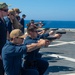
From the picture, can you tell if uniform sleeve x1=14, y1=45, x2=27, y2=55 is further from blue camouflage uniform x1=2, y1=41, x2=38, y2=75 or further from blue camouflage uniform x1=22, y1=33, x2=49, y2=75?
blue camouflage uniform x1=22, y1=33, x2=49, y2=75

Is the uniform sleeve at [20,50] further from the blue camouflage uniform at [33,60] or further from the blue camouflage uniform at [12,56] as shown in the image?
the blue camouflage uniform at [33,60]

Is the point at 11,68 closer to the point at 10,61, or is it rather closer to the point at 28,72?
the point at 10,61

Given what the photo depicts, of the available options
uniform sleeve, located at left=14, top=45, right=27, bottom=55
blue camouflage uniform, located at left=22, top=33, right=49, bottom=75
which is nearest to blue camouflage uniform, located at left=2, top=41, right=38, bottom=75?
uniform sleeve, located at left=14, top=45, right=27, bottom=55

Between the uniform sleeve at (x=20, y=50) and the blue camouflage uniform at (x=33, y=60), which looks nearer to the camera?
the uniform sleeve at (x=20, y=50)

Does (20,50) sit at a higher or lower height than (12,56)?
higher

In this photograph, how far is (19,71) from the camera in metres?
6.25

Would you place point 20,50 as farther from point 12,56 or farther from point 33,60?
point 33,60

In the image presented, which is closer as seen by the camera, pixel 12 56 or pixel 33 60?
pixel 12 56

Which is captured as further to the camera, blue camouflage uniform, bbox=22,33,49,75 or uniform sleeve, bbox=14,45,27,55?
blue camouflage uniform, bbox=22,33,49,75

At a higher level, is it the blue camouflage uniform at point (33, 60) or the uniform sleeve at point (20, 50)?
the uniform sleeve at point (20, 50)

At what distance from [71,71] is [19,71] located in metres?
3.87

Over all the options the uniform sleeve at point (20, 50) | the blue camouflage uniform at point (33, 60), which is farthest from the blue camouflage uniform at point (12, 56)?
the blue camouflage uniform at point (33, 60)

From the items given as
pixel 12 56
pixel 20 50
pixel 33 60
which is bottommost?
pixel 33 60

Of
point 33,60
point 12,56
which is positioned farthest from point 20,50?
point 33,60
